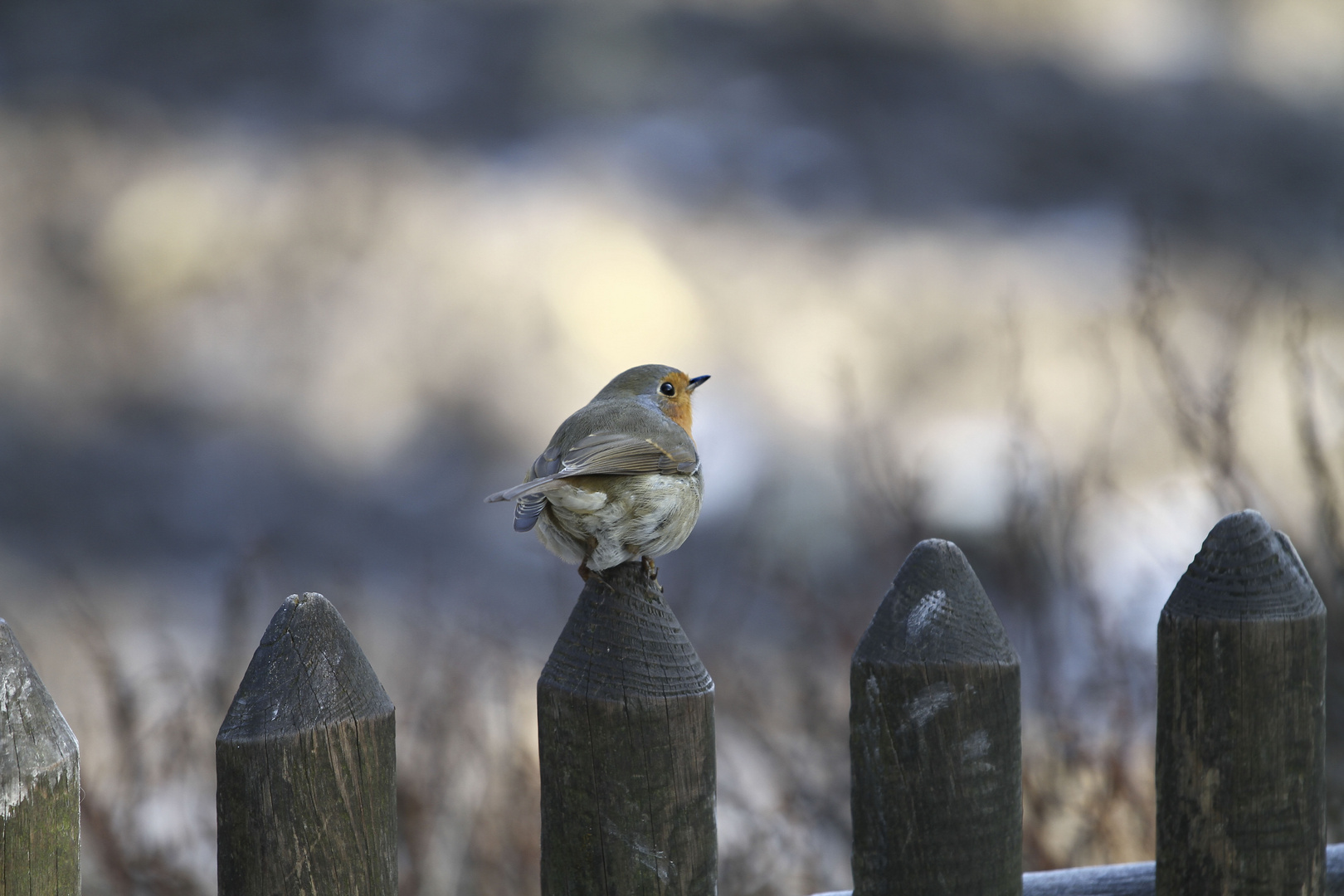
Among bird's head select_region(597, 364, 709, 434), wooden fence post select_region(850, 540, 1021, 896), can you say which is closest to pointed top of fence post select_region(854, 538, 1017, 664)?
wooden fence post select_region(850, 540, 1021, 896)

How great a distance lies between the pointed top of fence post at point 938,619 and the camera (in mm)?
1419

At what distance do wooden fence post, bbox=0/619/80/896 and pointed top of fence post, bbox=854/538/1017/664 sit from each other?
0.87m

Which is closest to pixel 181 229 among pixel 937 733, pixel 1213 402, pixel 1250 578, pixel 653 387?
pixel 653 387

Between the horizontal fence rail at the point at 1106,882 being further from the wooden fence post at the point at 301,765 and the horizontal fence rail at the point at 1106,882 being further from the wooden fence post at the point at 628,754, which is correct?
the wooden fence post at the point at 301,765

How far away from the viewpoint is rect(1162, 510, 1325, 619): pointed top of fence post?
144 centimetres

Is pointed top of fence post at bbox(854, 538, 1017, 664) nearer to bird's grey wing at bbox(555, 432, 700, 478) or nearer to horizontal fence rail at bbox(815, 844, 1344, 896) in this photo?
horizontal fence rail at bbox(815, 844, 1344, 896)

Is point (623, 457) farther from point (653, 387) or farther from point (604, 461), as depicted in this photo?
point (653, 387)

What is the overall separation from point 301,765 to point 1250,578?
1087mm

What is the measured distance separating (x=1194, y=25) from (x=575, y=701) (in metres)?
8.64

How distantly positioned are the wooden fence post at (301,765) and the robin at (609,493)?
461mm

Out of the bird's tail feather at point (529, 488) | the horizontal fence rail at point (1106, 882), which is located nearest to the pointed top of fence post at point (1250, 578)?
the horizontal fence rail at point (1106, 882)

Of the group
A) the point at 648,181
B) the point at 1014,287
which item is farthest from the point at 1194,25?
the point at 648,181

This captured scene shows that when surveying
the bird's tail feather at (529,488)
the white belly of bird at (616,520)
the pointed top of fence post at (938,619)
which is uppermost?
the bird's tail feather at (529,488)

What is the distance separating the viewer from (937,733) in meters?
1.42
